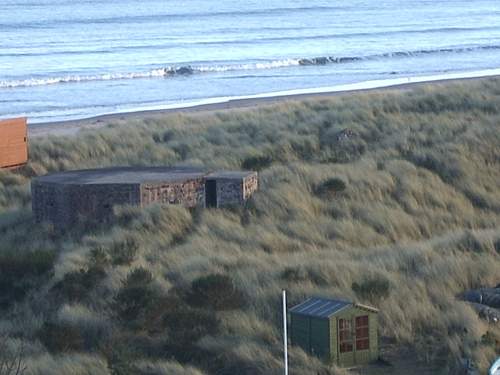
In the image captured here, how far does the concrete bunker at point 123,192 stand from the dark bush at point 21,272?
2.13m

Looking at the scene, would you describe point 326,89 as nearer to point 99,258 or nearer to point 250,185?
point 250,185

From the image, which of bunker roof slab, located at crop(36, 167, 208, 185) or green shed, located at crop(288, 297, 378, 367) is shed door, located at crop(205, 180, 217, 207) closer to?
bunker roof slab, located at crop(36, 167, 208, 185)

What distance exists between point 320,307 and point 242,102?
1014 inches

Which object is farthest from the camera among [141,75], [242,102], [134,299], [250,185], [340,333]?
[141,75]

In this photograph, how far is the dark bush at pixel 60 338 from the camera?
13.8 m

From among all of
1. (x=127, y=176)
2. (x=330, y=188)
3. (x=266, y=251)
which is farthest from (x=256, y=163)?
(x=266, y=251)

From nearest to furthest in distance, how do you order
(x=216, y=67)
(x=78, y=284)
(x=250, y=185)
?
(x=78, y=284)
(x=250, y=185)
(x=216, y=67)

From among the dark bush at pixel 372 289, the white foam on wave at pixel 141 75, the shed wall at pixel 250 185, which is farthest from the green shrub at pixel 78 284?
the white foam on wave at pixel 141 75

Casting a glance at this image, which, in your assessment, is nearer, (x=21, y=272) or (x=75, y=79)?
(x=21, y=272)

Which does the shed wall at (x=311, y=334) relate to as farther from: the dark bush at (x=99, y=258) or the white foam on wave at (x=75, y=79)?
the white foam on wave at (x=75, y=79)

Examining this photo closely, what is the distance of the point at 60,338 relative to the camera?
45.6 feet

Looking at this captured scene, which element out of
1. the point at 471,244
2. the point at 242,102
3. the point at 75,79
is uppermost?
the point at 75,79

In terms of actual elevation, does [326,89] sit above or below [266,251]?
above

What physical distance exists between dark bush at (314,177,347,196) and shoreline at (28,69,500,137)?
10.2 meters
